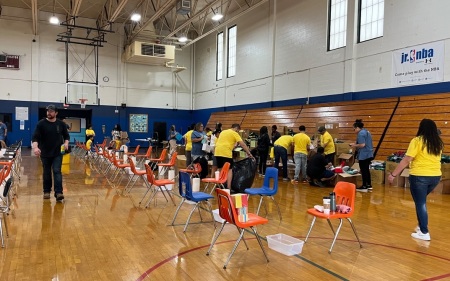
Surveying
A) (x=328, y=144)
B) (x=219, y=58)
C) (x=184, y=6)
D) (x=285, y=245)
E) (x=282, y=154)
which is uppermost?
(x=184, y=6)

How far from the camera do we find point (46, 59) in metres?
19.0

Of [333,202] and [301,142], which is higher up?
[301,142]

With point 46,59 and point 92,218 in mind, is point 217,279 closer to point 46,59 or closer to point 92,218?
point 92,218

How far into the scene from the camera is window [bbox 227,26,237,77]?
18109 millimetres

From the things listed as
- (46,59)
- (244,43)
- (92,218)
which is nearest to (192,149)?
(92,218)

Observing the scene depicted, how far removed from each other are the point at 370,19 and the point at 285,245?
9389 millimetres

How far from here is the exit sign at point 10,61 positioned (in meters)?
18.0

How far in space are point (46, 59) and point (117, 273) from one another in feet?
61.0

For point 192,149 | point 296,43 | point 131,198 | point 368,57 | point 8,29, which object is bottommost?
point 131,198

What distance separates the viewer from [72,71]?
1953 cm

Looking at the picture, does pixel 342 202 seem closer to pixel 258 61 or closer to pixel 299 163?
pixel 299 163

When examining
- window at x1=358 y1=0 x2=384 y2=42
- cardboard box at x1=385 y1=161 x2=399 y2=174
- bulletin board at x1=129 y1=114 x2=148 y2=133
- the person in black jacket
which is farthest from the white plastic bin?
bulletin board at x1=129 y1=114 x2=148 y2=133

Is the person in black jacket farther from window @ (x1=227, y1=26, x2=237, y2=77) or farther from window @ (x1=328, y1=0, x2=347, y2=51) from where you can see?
window @ (x1=227, y1=26, x2=237, y2=77)

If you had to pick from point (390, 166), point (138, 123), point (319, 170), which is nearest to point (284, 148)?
point (319, 170)
